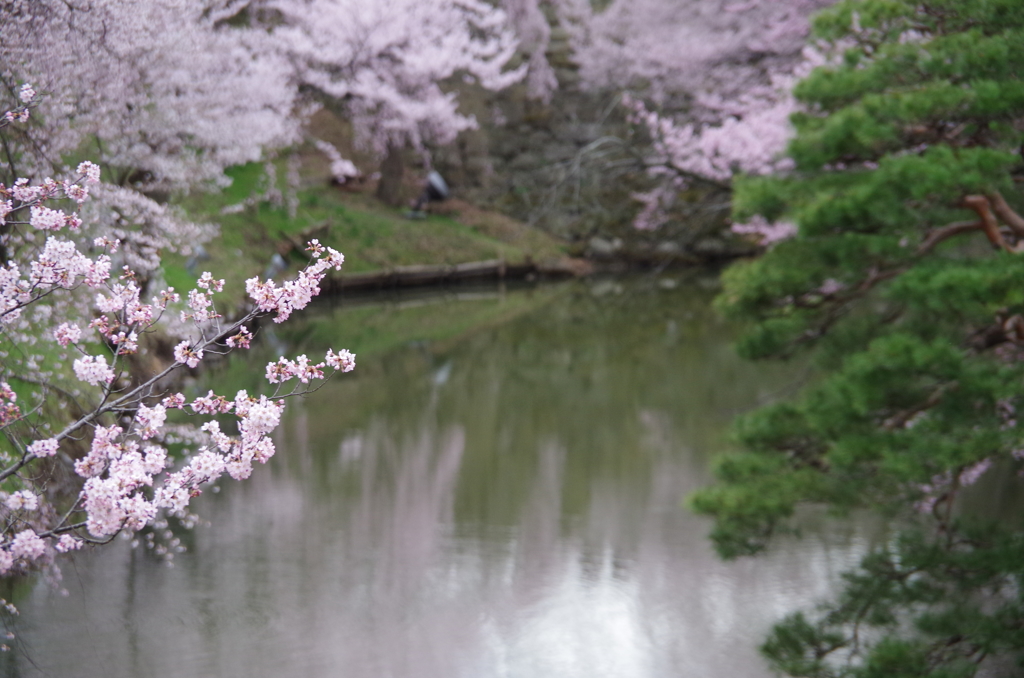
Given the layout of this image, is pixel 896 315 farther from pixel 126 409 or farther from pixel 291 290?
pixel 126 409

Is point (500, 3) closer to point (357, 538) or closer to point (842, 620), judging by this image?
point (357, 538)

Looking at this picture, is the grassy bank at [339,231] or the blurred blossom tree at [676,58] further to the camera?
the blurred blossom tree at [676,58]

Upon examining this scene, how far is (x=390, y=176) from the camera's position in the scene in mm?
16109

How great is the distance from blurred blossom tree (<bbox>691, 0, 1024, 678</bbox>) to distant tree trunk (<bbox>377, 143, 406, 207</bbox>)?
482 inches

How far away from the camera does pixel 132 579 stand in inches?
190

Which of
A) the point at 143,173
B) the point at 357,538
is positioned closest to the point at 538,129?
the point at 143,173

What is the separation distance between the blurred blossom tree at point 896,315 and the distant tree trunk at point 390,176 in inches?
482

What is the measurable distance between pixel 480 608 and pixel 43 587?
1.99 metres

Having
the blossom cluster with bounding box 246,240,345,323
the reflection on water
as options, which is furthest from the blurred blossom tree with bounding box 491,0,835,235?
the blossom cluster with bounding box 246,240,345,323

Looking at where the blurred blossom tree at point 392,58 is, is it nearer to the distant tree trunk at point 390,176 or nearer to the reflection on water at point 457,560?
the distant tree trunk at point 390,176

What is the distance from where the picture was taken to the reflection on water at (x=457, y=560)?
431 cm

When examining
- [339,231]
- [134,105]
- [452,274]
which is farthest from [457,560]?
[452,274]

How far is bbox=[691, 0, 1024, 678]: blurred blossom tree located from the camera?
3.36 meters

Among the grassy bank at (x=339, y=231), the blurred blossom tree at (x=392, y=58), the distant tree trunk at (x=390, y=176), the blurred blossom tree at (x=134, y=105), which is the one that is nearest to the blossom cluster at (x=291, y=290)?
the blurred blossom tree at (x=134, y=105)
